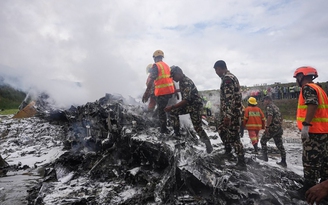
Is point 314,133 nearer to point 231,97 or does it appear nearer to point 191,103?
point 231,97

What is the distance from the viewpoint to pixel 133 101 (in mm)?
8203

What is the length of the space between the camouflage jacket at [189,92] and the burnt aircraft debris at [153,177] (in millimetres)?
940

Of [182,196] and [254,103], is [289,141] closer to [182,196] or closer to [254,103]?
[254,103]

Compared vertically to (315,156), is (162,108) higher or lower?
higher

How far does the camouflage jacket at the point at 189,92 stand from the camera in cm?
442

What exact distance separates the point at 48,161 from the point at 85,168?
172 cm

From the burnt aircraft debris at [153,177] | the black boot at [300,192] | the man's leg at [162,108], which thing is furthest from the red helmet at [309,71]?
the man's leg at [162,108]

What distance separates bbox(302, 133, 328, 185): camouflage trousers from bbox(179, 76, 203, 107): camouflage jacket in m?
2.11

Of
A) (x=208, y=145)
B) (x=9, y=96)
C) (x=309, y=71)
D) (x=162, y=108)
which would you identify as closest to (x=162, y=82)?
(x=162, y=108)

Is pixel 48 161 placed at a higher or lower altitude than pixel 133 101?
lower

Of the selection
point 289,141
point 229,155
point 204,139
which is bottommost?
point 289,141

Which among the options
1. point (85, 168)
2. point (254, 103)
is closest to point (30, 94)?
point (85, 168)

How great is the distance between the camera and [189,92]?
4422 mm

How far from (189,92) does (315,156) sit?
2390 millimetres
